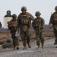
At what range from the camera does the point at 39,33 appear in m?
19.4

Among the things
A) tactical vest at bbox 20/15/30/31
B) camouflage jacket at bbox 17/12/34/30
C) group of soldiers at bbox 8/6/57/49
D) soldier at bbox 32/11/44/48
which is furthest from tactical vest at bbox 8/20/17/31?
soldier at bbox 32/11/44/48

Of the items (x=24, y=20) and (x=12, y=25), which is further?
(x=12, y=25)

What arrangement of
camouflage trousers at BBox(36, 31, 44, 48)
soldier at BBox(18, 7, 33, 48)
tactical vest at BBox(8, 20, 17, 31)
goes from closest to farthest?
soldier at BBox(18, 7, 33, 48) → camouflage trousers at BBox(36, 31, 44, 48) → tactical vest at BBox(8, 20, 17, 31)

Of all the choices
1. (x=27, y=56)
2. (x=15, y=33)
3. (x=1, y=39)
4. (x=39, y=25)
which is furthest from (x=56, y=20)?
(x=1, y=39)

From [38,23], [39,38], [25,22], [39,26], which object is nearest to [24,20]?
[25,22]

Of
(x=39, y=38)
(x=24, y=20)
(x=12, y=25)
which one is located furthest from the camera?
(x=12, y=25)

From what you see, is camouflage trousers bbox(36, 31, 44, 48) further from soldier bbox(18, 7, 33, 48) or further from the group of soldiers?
soldier bbox(18, 7, 33, 48)

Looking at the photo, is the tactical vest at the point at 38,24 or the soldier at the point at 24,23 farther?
the tactical vest at the point at 38,24

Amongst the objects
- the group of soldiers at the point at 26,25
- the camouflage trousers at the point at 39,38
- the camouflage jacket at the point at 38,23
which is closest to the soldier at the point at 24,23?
the group of soldiers at the point at 26,25

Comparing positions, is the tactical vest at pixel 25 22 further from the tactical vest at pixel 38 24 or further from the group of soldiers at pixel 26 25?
the tactical vest at pixel 38 24

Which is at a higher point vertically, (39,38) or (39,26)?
(39,26)

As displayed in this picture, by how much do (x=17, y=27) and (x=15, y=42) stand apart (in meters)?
0.85

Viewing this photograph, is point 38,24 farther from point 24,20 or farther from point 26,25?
point 24,20

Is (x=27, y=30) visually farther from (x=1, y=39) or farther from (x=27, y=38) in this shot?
(x=1, y=39)
